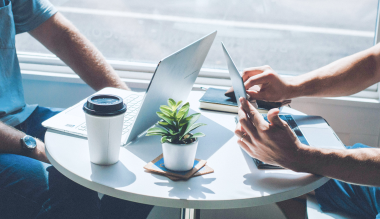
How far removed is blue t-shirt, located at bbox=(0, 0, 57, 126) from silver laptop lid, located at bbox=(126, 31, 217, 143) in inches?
27.6

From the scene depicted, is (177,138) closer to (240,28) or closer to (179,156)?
(179,156)

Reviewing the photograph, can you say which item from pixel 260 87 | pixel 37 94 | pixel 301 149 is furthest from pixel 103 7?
pixel 301 149

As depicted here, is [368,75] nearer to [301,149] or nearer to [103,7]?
Result: [301,149]

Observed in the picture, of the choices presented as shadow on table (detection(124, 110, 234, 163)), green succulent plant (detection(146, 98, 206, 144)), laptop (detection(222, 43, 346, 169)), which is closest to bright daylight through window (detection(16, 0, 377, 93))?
laptop (detection(222, 43, 346, 169))

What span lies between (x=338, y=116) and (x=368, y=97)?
24 centimetres

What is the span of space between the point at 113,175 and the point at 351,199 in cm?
75

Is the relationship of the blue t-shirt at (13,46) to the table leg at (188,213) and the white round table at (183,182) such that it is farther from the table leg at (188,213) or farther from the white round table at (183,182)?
the table leg at (188,213)

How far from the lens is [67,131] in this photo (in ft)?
2.87

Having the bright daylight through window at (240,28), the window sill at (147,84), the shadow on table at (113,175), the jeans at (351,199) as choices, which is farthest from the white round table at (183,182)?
the bright daylight through window at (240,28)

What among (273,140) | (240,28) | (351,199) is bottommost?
(351,199)

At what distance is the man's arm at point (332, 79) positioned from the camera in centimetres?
112

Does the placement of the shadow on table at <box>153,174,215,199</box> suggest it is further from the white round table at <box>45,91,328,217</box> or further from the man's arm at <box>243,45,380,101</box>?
the man's arm at <box>243,45,380,101</box>

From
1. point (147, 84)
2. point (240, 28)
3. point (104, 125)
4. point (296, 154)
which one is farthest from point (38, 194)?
point (240, 28)

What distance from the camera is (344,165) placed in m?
0.74
